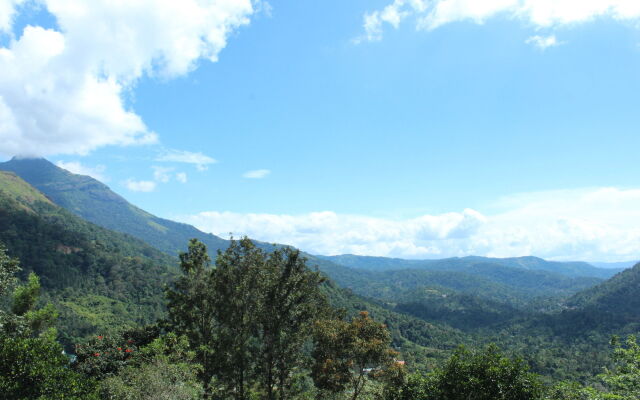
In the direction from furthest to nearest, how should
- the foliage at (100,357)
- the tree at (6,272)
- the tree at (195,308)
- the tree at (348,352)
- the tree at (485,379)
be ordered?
the tree at (195,308), the tree at (348,352), the foliage at (100,357), the tree at (6,272), the tree at (485,379)

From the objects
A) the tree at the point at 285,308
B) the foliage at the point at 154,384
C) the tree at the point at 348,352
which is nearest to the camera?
the foliage at the point at 154,384

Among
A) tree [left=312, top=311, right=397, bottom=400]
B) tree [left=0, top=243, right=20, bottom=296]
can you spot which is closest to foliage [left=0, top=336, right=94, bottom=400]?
tree [left=0, top=243, right=20, bottom=296]

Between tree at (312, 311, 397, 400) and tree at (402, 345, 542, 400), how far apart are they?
550 centimetres

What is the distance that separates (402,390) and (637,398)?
945 centimetres

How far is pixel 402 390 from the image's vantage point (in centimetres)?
1853

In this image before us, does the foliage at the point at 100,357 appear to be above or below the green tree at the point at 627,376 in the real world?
below

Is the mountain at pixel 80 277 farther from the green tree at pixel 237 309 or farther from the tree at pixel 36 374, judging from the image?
the tree at pixel 36 374

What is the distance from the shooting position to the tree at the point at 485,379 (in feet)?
45.8

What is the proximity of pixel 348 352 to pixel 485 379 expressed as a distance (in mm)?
9892

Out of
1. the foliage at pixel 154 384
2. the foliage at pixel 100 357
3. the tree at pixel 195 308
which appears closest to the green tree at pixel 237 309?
the tree at pixel 195 308

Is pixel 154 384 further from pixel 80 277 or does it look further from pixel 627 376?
pixel 80 277

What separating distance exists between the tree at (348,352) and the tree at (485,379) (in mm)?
5503

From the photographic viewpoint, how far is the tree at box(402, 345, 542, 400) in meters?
14.0

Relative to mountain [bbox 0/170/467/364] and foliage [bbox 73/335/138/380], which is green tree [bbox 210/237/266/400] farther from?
mountain [bbox 0/170/467/364]
